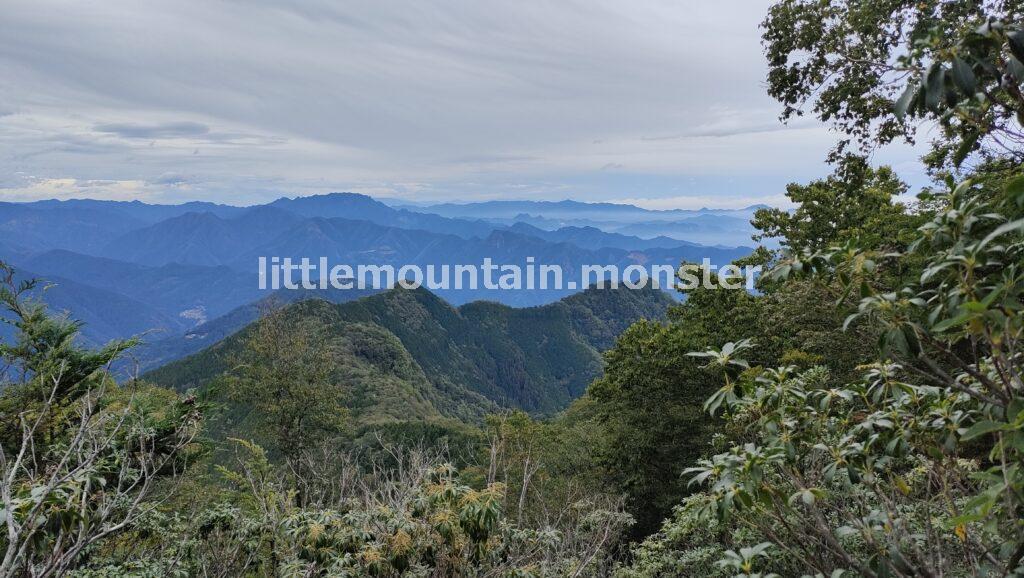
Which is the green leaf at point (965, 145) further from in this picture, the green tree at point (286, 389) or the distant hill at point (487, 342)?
the distant hill at point (487, 342)

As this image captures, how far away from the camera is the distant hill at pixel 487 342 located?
11388 cm

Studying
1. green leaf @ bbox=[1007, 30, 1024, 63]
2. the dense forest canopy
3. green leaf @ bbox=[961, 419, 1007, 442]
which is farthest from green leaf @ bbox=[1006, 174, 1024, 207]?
green leaf @ bbox=[961, 419, 1007, 442]

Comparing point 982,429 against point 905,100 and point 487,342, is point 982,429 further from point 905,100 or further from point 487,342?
point 487,342

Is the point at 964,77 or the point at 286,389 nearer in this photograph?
the point at 964,77

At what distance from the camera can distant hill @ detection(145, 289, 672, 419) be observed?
374ft

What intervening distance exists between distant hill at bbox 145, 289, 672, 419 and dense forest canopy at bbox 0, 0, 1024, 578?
294 ft

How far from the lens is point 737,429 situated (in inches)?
297

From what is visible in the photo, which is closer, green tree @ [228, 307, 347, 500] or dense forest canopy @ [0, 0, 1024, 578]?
dense forest canopy @ [0, 0, 1024, 578]

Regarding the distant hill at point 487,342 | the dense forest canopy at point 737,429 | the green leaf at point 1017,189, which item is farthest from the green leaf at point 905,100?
the distant hill at point 487,342

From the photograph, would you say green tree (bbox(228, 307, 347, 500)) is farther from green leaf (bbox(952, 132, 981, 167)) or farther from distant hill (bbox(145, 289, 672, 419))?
distant hill (bbox(145, 289, 672, 419))

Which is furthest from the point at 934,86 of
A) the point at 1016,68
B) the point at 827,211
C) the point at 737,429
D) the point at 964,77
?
the point at 827,211

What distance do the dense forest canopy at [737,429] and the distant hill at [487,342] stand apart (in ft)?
294

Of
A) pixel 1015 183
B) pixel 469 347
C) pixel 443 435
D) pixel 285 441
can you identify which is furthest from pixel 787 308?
pixel 469 347

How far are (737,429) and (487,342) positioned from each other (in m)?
171
